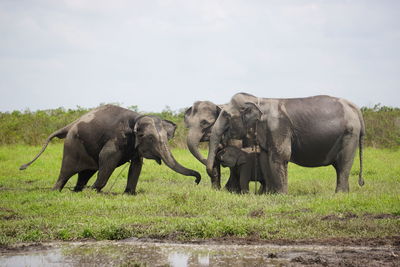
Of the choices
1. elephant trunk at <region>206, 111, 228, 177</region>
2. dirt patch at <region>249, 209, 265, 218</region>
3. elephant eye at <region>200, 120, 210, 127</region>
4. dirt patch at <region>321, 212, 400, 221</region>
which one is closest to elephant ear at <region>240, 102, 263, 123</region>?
elephant trunk at <region>206, 111, 228, 177</region>

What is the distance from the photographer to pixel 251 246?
840 centimetres

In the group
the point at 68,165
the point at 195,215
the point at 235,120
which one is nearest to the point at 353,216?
the point at 195,215

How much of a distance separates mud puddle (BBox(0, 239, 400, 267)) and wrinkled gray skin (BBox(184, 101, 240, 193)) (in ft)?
19.8

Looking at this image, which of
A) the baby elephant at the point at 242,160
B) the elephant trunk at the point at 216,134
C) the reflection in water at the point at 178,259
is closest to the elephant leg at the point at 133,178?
the elephant trunk at the point at 216,134

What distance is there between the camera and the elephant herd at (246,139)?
13320mm

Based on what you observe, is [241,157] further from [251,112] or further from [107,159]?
[107,159]

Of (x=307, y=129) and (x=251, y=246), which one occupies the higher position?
(x=307, y=129)

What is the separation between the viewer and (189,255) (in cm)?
802

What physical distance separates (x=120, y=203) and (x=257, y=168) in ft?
12.6

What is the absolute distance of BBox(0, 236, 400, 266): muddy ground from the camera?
A: 7.51m

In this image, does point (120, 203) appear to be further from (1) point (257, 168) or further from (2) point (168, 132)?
(1) point (257, 168)

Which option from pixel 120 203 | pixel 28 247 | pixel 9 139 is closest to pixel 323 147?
pixel 120 203

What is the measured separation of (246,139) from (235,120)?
49 centimetres

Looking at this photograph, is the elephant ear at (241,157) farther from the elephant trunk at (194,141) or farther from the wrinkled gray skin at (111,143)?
the wrinkled gray skin at (111,143)
